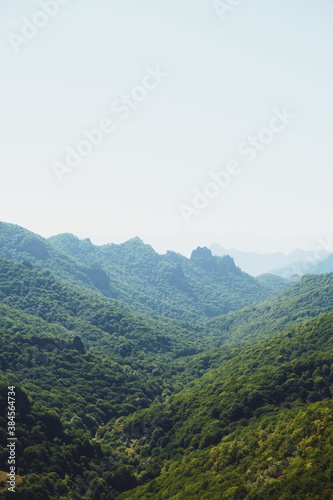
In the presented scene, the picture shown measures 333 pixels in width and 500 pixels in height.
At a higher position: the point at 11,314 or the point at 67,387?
the point at 11,314

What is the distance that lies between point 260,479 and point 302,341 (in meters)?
70.0

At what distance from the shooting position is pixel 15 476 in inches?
2968

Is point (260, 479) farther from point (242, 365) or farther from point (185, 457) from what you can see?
point (242, 365)

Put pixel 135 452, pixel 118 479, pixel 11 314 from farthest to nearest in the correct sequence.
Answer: pixel 11 314
pixel 135 452
pixel 118 479

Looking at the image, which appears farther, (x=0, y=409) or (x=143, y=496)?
(x=0, y=409)

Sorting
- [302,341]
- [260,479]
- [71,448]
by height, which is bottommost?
[71,448]

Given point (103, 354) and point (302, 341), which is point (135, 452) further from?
point (103, 354)

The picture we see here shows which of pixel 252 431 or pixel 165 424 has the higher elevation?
pixel 252 431

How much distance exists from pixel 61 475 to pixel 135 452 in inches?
1073

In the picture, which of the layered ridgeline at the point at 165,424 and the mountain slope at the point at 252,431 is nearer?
the mountain slope at the point at 252,431

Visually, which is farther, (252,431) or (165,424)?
(165,424)

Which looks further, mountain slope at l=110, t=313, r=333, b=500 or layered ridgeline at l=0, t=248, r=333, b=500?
layered ridgeline at l=0, t=248, r=333, b=500

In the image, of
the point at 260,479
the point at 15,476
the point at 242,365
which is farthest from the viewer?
the point at 242,365

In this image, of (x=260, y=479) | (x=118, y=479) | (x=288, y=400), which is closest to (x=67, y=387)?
(x=118, y=479)
